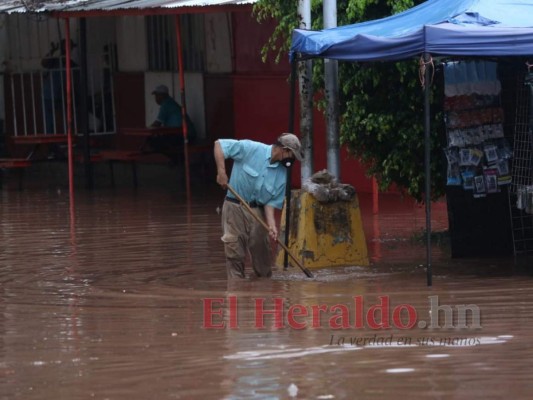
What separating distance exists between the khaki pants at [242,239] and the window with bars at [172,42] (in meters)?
9.54

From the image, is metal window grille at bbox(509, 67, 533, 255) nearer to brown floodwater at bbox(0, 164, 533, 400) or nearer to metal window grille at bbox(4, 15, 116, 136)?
brown floodwater at bbox(0, 164, 533, 400)

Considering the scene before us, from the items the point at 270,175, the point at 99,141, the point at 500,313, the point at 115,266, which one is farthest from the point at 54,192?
the point at 500,313

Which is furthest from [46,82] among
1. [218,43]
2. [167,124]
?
[218,43]

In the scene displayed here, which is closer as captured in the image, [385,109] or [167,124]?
[385,109]

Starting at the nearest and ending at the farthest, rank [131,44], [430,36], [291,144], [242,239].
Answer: [430,36]
[291,144]
[242,239]
[131,44]

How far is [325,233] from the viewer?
1212cm

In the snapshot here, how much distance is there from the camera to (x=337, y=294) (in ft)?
34.1

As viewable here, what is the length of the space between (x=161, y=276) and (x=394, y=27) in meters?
Result: 2.90

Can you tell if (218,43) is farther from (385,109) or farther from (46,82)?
(385,109)

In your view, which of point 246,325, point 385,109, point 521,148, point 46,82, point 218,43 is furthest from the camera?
point 46,82

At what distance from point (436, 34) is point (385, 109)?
2.55 m

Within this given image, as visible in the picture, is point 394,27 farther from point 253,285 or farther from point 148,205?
point 148,205

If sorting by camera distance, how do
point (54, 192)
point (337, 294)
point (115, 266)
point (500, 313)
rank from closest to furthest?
point (500, 313)
point (337, 294)
point (115, 266)
point (54, 192)

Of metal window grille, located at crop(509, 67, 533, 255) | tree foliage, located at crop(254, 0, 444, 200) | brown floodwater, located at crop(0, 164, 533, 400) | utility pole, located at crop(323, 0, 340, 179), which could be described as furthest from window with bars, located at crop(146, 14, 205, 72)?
metal window grille, located at crop(509, 67, 533, 255)
